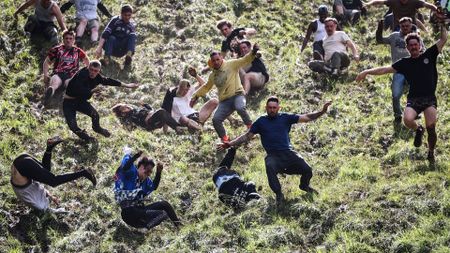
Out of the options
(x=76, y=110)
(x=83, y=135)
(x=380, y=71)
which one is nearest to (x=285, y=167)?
(x=380, y=71)

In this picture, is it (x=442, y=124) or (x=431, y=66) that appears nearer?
(x=431, y=66)

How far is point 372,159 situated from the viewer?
14.1 metres

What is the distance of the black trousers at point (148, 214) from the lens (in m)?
12.4

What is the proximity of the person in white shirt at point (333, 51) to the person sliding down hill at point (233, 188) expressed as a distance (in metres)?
5.41

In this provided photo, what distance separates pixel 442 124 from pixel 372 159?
197 cm

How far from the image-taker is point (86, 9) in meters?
19.5

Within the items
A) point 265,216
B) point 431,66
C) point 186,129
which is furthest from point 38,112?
point 431,66

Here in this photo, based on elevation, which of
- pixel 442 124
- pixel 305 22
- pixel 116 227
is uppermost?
pixel 305 22

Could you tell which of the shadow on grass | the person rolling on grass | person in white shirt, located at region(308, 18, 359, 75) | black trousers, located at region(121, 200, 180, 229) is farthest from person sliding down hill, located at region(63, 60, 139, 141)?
person in white shirt, located at region(308, 18, 359, 75)

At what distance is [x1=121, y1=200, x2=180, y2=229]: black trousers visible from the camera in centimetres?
1236

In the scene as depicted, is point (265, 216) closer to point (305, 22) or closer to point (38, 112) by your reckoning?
point (38, 112)

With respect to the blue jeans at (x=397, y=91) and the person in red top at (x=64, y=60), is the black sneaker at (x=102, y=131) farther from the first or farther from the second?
the blue jeans at (x=397, y=91)

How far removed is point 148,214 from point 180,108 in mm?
4478

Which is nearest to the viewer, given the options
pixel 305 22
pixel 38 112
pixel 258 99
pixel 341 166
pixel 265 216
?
pixel 265 216
